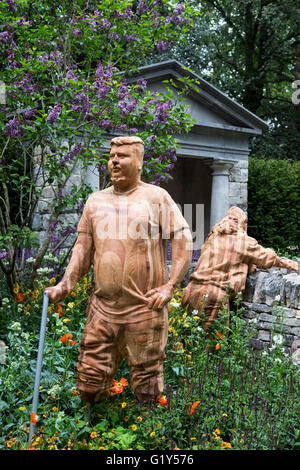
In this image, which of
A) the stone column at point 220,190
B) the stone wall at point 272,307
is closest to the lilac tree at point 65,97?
the stone wall at point 272,307

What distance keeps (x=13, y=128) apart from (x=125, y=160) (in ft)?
8.23

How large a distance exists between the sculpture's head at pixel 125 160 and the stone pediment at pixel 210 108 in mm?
6356

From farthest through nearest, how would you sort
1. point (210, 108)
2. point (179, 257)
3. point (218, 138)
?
point (218, 138)
point (210, 108)
point (179, 257)

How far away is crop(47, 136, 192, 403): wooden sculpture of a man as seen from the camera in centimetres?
290

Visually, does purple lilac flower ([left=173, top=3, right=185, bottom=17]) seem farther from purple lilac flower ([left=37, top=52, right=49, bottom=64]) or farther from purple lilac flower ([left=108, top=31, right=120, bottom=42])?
purple lilac flower ([left=37, top=52, right=49, bottom=64])

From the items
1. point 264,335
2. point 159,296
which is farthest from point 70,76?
point 264,335

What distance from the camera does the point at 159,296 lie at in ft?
9.46

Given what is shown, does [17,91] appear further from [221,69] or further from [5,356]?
[221,69]

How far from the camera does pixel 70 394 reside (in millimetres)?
3355

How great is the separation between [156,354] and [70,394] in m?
0.80

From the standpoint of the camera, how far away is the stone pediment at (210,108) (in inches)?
360

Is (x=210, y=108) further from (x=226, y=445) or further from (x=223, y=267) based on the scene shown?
(x=226, y=445)
